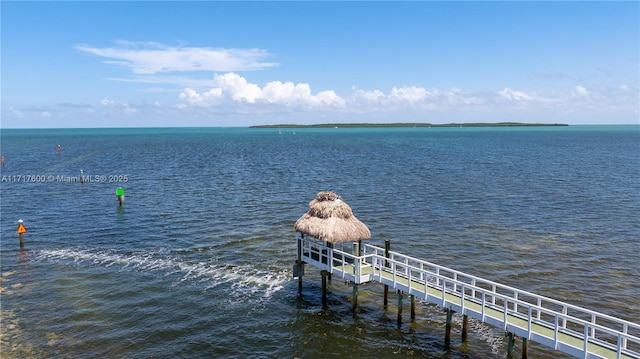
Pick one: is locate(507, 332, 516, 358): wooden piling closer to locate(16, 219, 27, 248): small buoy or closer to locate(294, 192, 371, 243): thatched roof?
locate(294, 192, 371, 243): thatched roof

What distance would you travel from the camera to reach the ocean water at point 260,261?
19.5 m

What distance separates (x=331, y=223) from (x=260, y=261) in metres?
8.43

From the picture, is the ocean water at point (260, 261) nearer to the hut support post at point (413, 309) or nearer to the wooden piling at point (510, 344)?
the hut support post at point (413, 309)

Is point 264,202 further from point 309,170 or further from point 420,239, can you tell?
point 309,170

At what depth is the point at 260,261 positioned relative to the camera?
28766mm

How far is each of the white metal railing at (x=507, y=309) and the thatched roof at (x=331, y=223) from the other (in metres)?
0.92

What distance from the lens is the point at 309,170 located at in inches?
2899

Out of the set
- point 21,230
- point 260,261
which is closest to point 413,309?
point 260,261

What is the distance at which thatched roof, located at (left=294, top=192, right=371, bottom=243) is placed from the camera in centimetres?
2181

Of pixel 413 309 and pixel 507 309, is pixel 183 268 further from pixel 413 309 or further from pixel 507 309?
pixel 507 309

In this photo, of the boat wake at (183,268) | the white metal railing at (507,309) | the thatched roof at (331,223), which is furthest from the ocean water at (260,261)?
the thatched roof at (331,223)

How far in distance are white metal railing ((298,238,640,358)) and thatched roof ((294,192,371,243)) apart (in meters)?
0.92

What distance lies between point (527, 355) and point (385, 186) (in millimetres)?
38159

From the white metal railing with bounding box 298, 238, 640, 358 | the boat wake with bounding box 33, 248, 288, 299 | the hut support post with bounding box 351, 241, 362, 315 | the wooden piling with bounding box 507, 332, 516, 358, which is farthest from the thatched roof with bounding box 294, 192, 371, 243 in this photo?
the wooden piling with bounding box 507, 332, 516, 358
